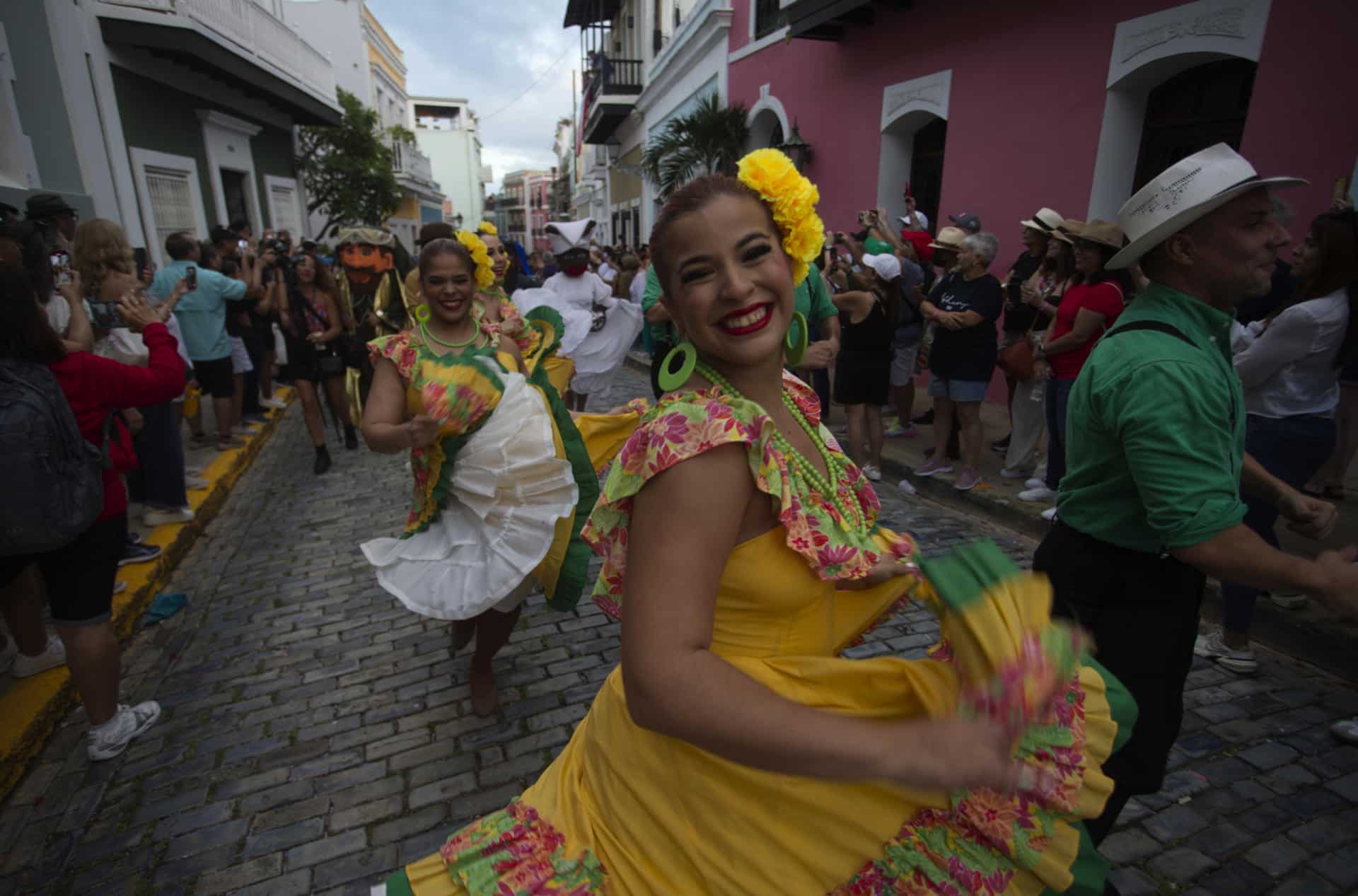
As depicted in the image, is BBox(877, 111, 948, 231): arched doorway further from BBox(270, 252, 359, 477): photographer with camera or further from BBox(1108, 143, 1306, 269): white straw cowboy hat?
BBox(1108, 143, 1306, 269): white straw cowboy hat

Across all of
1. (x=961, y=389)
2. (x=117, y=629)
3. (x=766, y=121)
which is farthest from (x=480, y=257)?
(x=766, y=121)

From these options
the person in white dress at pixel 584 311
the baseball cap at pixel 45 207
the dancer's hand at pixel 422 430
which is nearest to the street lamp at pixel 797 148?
the person in white dress at pixel 584 311

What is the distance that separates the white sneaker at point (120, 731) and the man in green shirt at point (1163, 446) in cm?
379

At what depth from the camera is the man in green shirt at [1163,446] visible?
1727 mm

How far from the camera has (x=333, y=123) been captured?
18422 mm

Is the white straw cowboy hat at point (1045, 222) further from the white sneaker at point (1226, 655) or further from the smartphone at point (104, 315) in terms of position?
the smartphone at point (104, 315)

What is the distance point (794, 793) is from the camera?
1171 millimetres

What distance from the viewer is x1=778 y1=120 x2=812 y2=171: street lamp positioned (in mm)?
11536

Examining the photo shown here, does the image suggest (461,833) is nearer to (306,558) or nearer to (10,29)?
(306,558)

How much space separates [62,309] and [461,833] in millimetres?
4232

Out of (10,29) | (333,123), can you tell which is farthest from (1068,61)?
(333,123)

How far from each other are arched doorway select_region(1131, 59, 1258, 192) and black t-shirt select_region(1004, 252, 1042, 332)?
63.2 inches

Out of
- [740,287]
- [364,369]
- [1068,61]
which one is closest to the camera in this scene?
[740,287]

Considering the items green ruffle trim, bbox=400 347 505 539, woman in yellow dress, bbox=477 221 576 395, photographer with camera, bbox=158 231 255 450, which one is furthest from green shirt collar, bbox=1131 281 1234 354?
photographer with camera, bbox=158 231 255 450
